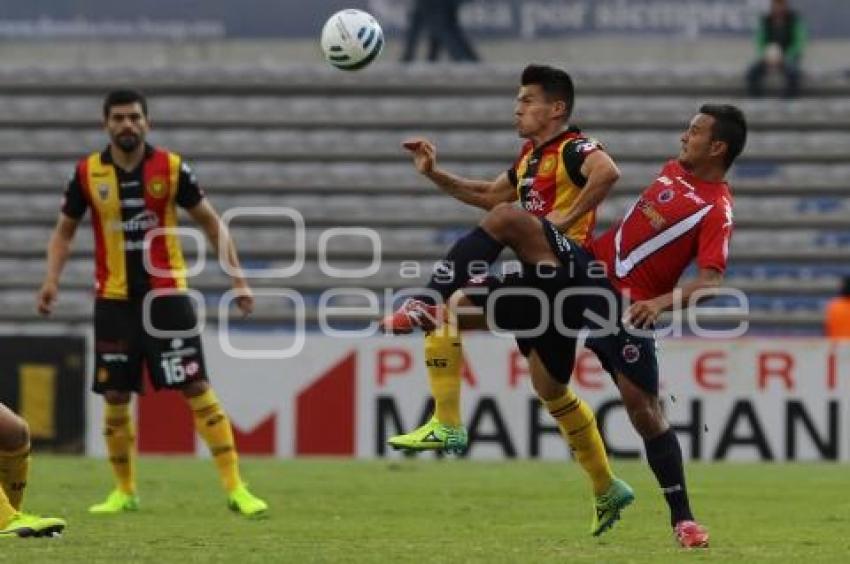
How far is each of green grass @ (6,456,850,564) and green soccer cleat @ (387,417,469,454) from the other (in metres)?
0.45

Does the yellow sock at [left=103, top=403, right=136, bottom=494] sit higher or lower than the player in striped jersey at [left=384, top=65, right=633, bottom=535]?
lower

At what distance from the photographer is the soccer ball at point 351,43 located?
399 inches

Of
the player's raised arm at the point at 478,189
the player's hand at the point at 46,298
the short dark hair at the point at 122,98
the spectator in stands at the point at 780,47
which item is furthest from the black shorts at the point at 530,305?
the spectator in stands at the point at 780,47

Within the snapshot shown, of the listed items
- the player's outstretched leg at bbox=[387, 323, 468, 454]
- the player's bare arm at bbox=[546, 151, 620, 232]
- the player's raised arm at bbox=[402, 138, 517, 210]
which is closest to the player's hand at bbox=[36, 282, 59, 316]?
the player's raised arm at bbox=[402, 138, 517, 210]

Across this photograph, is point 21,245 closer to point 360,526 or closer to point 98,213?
point 98,213

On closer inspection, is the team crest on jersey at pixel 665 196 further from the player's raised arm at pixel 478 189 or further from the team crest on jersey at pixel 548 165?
the player's raised arm at pixel 478 189

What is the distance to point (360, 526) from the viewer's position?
34.0 feet

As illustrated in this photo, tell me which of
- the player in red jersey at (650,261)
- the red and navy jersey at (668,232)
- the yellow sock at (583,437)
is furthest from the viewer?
the yellow sock at (583,437)

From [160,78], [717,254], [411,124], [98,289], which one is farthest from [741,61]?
[717,254]

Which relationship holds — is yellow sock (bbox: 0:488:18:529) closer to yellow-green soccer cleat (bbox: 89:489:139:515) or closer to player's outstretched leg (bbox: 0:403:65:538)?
player's outstretched leg (bbox: 0:403:65:538)

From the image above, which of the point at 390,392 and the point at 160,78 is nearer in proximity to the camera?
the point at 390,392

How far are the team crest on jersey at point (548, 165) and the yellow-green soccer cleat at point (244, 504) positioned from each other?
278 cm

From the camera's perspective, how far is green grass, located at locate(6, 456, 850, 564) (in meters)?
8.63

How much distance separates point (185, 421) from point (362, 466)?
2056 millimetres
